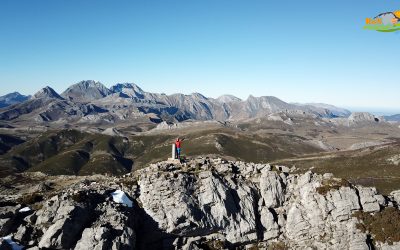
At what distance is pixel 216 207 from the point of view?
63812 mm

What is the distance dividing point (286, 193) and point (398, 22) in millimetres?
38469

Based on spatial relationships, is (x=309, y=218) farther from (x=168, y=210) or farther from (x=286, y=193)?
(x=168, y=210)

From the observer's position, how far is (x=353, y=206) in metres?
65.1

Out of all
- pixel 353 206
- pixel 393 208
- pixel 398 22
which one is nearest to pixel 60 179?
pixel 353 206

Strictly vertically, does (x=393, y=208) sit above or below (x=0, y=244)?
below

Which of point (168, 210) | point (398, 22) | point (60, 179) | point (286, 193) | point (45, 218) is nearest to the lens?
point (398, 22)

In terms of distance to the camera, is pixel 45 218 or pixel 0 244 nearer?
pixel 0 244

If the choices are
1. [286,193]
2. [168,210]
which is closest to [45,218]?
[168,210]

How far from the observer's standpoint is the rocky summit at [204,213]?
52.4 m

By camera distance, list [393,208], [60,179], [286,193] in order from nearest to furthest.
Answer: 1. [393,208]
2. [286,193]
3. [60,179]

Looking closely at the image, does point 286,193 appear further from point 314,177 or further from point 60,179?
point 60,179

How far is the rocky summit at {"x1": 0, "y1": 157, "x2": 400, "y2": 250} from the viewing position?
172 ft

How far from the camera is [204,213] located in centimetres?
6241

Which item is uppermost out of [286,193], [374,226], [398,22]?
[398,22]
